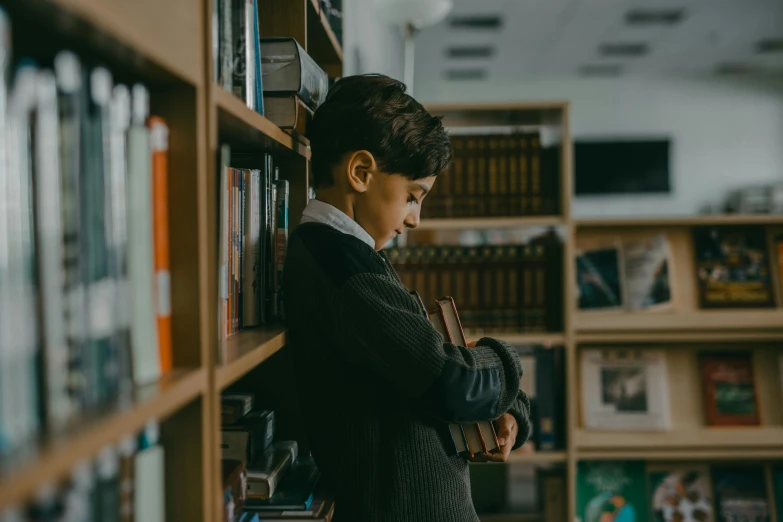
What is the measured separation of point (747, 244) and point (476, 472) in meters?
1.34

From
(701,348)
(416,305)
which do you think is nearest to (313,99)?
(416,305)

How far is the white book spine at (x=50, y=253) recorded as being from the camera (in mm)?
406

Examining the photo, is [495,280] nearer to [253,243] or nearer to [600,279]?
[600,279]

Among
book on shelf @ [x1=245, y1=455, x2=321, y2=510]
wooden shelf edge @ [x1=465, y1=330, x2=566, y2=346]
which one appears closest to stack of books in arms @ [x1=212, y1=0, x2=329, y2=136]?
book on shelf @ [x1=245, y1=455, x2=321, y2=510]

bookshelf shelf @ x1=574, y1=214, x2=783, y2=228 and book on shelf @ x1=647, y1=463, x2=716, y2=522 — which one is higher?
bookshelf shelf @ x1=574, y1=214, x2=783, y2=228

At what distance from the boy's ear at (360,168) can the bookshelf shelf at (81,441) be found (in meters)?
0.54

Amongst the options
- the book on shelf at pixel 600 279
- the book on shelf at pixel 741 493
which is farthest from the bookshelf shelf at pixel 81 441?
the book on shelf at pixel 741 493

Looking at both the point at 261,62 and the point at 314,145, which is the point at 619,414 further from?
the point at 261,62

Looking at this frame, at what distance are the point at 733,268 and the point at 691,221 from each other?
277mm

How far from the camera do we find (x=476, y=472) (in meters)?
2.41

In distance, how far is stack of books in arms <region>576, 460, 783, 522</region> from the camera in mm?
2303

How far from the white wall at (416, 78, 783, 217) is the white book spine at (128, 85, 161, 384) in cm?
699

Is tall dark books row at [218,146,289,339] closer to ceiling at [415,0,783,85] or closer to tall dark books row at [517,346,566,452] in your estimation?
tall dark books row at [517,346,566,452]

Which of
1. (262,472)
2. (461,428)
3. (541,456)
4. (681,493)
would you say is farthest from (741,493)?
(262,472)
